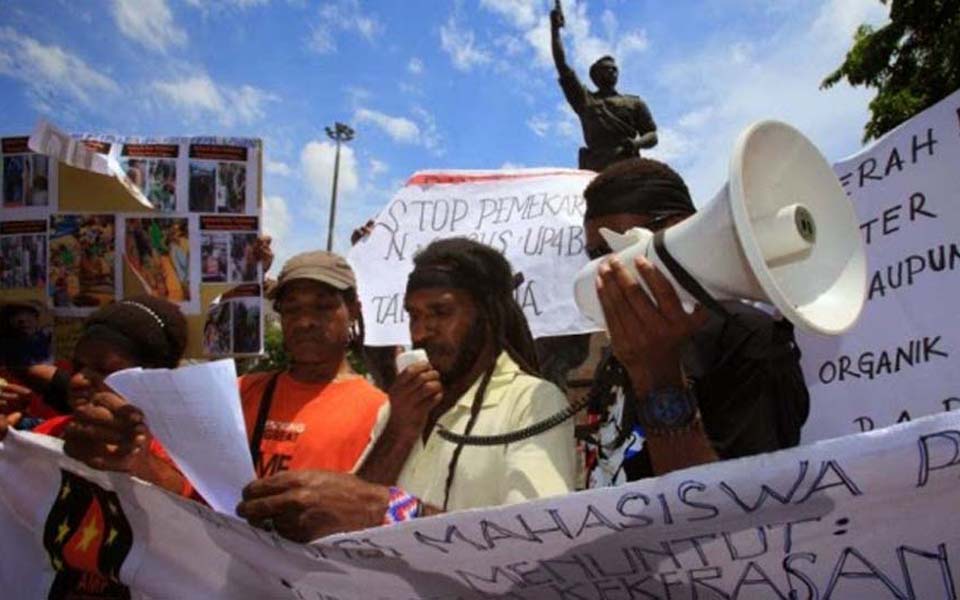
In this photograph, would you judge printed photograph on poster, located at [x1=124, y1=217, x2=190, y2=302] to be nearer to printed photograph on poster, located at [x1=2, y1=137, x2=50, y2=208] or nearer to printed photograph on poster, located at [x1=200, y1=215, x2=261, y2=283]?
printed photograph on poster, located at [x1=200, y1=215, x2=261, y2=283]

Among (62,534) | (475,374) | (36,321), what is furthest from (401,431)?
(36,321)

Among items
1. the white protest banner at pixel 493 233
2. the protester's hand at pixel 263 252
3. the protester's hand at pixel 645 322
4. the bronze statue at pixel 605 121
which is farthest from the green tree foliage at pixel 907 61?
the protester's hand at pixel 645 322

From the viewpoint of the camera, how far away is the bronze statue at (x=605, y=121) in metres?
6.95

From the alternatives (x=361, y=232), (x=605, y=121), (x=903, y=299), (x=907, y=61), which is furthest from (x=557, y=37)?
(x=907, y=61)

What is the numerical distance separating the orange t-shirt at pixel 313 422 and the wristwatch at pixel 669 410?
0.91 metres

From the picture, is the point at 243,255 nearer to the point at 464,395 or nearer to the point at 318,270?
the point at 318,270

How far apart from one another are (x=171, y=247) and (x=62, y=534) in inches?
56.8

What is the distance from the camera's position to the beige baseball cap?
223cm

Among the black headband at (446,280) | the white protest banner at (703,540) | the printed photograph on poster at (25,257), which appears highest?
the printed photograph on poster at (25,257)

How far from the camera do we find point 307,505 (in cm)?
117

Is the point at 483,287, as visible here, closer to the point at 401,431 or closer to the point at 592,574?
the point at 401,431

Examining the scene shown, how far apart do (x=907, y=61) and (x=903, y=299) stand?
12.8 meters

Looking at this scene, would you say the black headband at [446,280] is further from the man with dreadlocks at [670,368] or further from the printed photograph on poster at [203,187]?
the printed photograph on poster at [203,187]

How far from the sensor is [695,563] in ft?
3.49
